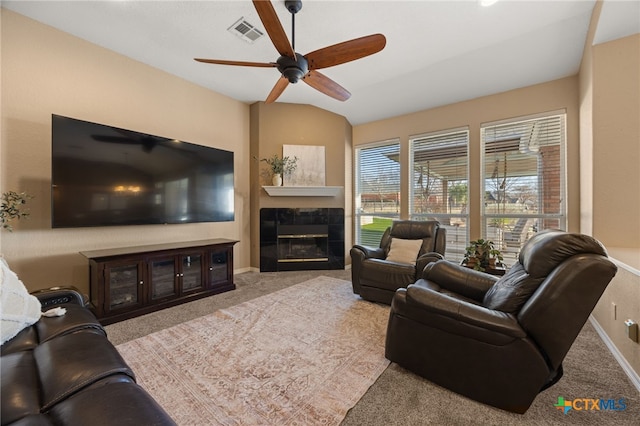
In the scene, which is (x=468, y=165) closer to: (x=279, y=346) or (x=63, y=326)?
(x=279, y=346)

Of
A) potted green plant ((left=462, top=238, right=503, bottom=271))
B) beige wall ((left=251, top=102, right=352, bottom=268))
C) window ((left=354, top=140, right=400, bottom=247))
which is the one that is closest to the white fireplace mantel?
beige wall ((left=251, top=102, right=352, bottom=268))

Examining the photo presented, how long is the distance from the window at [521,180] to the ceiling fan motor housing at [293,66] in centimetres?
312

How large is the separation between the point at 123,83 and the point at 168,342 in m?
3.05

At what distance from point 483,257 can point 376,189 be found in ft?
7.78

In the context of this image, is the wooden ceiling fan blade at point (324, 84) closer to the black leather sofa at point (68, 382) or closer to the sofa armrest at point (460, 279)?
the sofa armrest at point (460, 279)

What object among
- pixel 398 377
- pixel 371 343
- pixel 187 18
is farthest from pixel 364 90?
pixel 398 377

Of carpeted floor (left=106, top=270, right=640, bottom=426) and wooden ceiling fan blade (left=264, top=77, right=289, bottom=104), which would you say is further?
wooden ceiling fan blade (left=264, top=77, right=289, bottom=104)

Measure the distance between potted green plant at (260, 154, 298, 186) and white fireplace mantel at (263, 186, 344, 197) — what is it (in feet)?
0.41

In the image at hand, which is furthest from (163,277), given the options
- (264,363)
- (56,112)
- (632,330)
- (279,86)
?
(632,330)

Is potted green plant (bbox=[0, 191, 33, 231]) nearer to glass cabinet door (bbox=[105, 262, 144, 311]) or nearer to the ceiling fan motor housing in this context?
glass cabinet door (bbox=[105, 262, 144, 311])

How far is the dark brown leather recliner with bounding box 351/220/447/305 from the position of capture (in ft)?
9.14

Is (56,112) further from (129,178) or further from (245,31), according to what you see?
(245,31)

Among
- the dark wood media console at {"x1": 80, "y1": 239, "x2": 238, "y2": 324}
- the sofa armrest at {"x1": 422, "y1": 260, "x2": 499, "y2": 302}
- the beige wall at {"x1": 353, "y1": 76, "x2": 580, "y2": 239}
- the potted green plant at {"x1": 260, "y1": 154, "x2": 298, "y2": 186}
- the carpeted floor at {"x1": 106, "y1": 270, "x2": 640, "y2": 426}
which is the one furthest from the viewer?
the potted green plant at {"x1": 260, "y1": 154, "x2": 298, "y2": 186}

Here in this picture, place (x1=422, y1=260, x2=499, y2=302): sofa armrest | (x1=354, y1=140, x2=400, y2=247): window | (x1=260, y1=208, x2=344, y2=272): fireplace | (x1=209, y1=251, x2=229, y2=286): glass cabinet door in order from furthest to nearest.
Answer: (x1=354, y1=140, x2=400, y2=247): window < (x1=260, y1=208, x2=344, y2=272): fireplace < (x1=209, y1=251, x2=229, y2=286): glass cabinet door < (x1=422, y1=260, x2=499, y2=302): sofa armrest
